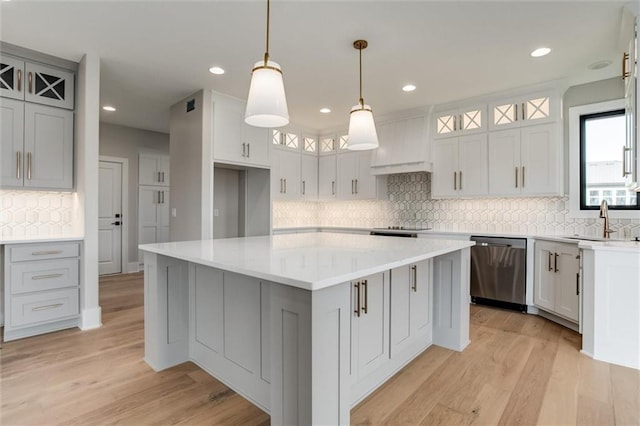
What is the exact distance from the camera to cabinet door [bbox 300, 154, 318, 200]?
5.61 metres

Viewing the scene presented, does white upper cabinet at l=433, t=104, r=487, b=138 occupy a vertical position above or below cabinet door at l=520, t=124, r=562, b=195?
above

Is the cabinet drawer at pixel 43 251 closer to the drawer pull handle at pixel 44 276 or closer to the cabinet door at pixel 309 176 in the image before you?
the drawer pull handle at pixel 44 276

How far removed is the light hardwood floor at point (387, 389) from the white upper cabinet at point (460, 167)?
197 centimetres

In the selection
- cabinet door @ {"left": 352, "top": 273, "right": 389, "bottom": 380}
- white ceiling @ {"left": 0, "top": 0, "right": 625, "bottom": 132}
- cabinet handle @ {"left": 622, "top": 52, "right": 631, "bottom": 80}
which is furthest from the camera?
cabinet handle @ {"left": 622, "top": 52, "right": 631, "bottom": 80}

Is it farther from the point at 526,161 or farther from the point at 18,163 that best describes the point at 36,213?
the point at 526,161

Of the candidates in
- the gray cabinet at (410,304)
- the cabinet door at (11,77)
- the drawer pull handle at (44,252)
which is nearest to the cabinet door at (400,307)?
the gray cabinet at (410,304)

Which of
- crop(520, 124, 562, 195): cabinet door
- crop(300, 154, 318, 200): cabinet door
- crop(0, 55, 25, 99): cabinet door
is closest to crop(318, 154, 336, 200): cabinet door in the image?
crop(300, 154, 318, 200): cabinet door

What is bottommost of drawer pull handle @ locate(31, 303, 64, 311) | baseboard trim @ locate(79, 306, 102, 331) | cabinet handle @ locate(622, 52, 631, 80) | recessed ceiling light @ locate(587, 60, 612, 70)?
baseboard trim @ locate(79, 306, 102, 331)

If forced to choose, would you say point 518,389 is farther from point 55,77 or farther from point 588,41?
point 55,77

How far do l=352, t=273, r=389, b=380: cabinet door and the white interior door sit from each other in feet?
17.3

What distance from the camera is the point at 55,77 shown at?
10.7 ft

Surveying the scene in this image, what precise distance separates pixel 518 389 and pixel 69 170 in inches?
169

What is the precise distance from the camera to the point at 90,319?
3.16m

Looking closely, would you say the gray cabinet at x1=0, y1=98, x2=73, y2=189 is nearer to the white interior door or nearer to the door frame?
the white interior door
